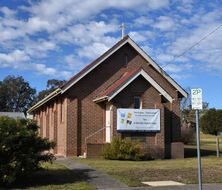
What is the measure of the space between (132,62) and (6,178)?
16830 millimetres

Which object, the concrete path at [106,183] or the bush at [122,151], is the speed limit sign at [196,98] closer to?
the concrete path at [106,183]

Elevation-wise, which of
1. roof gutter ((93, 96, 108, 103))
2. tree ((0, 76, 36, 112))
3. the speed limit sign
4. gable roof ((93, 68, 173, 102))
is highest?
tree ((0, 76, 36, 112))

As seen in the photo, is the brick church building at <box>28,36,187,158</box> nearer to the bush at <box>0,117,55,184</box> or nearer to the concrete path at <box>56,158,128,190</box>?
the concrete path at <box>56,158,128,190</box>

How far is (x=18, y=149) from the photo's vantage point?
15.1m

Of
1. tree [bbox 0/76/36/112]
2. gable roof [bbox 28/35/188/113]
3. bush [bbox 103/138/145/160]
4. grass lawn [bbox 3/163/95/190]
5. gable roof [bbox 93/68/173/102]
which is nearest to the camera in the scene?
grass lawn [bbox 3/163/95/190]

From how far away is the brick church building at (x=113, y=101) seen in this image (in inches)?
1049

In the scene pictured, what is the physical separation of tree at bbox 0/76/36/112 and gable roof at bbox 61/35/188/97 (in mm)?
97834

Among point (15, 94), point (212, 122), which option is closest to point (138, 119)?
point (212, 122)

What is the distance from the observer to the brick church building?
26656 mm

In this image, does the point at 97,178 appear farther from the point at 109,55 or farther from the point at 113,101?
the point at 109,55

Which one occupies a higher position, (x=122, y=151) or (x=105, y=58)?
(x=105, y=58)

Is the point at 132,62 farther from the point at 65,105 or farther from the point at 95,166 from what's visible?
the point at 95,166

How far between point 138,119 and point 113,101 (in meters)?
1.76

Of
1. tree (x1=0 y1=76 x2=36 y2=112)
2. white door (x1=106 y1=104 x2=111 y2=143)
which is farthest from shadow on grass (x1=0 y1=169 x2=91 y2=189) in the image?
tree (x1=0 y1=76 x2=36 y2=112)
